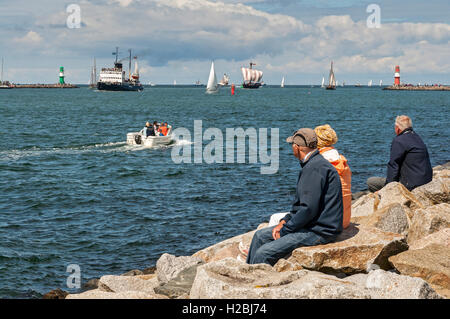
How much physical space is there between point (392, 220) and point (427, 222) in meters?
0.57

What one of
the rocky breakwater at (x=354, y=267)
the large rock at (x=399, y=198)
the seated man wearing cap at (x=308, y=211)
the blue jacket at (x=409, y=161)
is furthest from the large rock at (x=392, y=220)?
the seated man wearing cap at (x=308, y=211)

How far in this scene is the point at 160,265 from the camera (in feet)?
30.2

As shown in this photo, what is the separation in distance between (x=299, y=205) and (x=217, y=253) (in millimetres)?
3353

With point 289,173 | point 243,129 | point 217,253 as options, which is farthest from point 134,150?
point 217,253

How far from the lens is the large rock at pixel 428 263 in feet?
22.6

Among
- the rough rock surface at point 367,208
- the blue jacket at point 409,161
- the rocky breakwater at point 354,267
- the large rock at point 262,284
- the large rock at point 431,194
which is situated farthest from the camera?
the large rock at point 431,194

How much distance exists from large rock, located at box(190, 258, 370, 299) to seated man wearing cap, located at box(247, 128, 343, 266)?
53 cm

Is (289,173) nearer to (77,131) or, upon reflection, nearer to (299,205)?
(299,205)

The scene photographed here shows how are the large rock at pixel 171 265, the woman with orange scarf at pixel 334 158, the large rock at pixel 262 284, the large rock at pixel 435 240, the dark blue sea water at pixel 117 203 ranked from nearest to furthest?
the large rock at pixel 262 284 < the woman with orange scarf at pixel 334 158 < the large rock at pixel 435 240 < the large rock at pixel 171 265 < the dark blue sea water at pixel 117 203

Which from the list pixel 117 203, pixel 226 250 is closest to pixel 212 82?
pixel 117 203

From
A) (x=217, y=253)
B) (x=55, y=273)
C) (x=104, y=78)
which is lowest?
(x=55, y=273)

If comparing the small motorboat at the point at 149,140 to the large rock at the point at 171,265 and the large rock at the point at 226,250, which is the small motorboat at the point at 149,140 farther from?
the large rock at the point at 171,265

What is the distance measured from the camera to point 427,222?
8.75 meters

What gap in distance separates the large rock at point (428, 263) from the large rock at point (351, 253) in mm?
180
